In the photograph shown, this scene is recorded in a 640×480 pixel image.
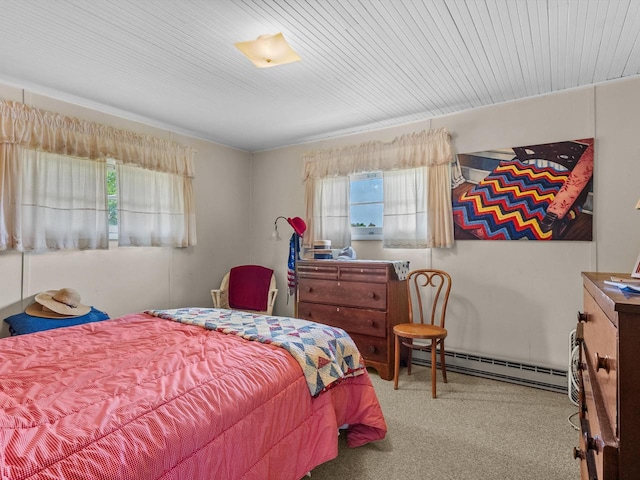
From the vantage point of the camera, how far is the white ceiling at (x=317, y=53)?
1990mm

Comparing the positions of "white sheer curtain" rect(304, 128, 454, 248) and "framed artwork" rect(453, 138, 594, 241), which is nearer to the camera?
"framed artwork" rect(453, 138, 594, 241)

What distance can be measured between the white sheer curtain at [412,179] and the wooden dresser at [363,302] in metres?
0.59

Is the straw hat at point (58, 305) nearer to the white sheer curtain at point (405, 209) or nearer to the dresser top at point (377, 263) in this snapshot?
the dresser top at point (377, 263)

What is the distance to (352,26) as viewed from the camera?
2150 mm

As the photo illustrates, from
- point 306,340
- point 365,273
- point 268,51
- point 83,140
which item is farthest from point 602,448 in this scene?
point 83,140

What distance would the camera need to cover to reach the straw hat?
2.84 m

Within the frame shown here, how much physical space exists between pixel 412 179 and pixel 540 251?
53.4 inches

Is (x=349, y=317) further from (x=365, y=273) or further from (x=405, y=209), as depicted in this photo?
(x=405, y=209)

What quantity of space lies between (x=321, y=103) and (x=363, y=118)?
0.61 meters

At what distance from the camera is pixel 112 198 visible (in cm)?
350

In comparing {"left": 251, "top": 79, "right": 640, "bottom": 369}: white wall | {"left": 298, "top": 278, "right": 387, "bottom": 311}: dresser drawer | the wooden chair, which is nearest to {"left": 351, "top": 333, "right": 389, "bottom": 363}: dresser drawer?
the wooden chair

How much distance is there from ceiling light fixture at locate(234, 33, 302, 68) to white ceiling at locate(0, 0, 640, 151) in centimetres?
4

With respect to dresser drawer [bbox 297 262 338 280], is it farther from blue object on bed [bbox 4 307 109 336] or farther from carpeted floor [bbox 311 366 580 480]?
blue object on bed [bbox 4 307 109 336]

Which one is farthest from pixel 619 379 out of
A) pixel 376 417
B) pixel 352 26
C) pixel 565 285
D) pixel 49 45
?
pixel 49 45
